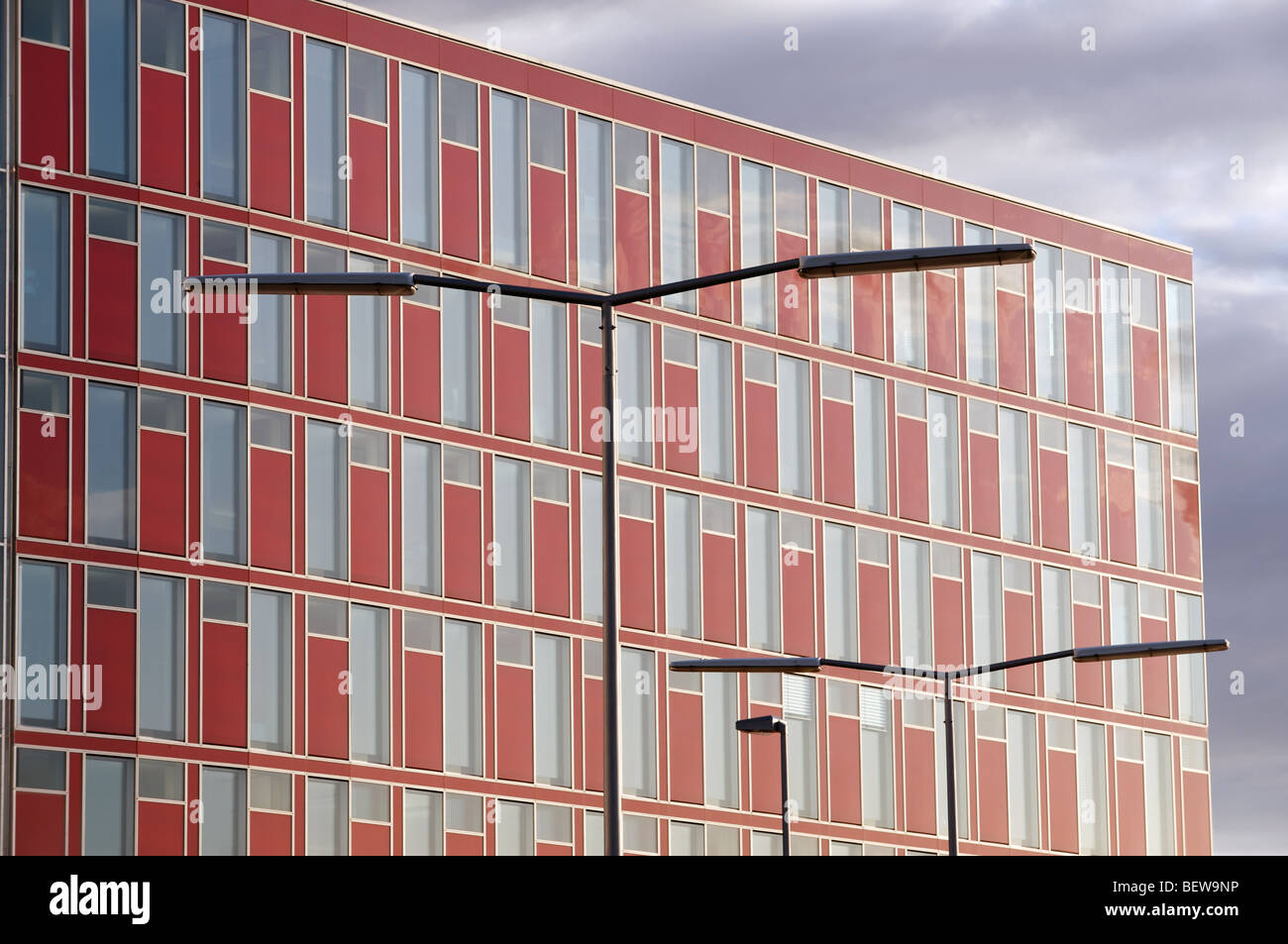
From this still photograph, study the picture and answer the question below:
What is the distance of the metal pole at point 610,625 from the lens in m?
21.1

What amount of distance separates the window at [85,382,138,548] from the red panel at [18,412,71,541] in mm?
525

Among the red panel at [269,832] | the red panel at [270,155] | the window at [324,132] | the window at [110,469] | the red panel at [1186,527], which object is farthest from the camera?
the red panel at [1186,527]

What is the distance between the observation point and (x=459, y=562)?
49719 mm

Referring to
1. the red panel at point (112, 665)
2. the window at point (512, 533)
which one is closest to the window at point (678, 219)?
the window at point (512, 533)

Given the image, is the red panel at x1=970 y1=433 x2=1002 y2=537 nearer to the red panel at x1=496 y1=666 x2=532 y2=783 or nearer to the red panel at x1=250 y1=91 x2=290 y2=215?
the red panel at x1=496 y1=666 x2=532 y2=783

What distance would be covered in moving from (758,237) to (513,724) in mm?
13004

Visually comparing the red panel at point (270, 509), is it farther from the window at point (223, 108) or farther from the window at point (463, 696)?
the window at point (223, 108)

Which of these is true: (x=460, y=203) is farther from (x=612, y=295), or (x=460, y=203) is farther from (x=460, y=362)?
(x=612, y=295)

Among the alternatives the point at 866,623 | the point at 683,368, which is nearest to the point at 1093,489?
the point at 866,623

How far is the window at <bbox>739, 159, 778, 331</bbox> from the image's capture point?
181 ft

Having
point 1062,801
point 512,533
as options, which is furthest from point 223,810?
point 1062,801

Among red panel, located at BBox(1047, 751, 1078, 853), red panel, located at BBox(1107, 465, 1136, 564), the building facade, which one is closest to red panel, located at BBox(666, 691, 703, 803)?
the building facade

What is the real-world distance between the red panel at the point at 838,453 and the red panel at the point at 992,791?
7.14 metres

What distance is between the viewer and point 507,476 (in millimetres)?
50875
